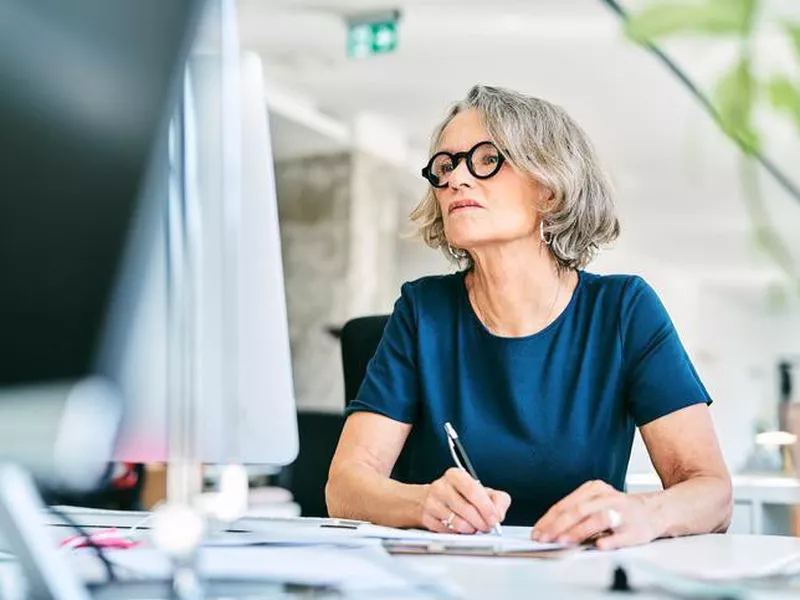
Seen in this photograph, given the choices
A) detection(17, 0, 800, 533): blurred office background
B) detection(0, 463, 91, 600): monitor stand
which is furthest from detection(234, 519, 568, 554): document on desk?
detection(17, 0, 800, 533): blurred office background

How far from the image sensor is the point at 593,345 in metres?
1.55

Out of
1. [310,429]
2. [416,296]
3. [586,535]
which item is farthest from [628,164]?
[586,535]

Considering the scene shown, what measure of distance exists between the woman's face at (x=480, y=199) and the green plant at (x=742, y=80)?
551 mm

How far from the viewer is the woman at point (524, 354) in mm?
1465

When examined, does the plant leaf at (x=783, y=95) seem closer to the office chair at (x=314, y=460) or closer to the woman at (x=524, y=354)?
the woman at (x=524, y=354)

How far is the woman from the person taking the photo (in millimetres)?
1465

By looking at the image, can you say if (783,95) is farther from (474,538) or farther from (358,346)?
(358,346)

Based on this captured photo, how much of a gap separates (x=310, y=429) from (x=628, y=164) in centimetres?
592

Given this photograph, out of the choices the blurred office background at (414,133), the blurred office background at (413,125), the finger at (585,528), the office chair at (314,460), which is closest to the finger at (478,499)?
the finger at (585,528)

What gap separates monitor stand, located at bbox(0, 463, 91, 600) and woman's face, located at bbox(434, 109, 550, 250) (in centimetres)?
101

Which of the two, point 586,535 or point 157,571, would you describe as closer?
point 157,571

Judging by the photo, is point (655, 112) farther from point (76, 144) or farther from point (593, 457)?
point (76, 144)

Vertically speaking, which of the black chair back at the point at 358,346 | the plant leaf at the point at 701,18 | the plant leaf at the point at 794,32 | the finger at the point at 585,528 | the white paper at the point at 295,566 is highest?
the plant leaf at the point at 701,18

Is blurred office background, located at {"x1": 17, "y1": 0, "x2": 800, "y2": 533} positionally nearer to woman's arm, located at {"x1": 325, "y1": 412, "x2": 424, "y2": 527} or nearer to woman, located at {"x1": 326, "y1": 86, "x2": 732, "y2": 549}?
woman, located at {"x1": 326, "y1": 86, "x2": 732, "y2": 549}
